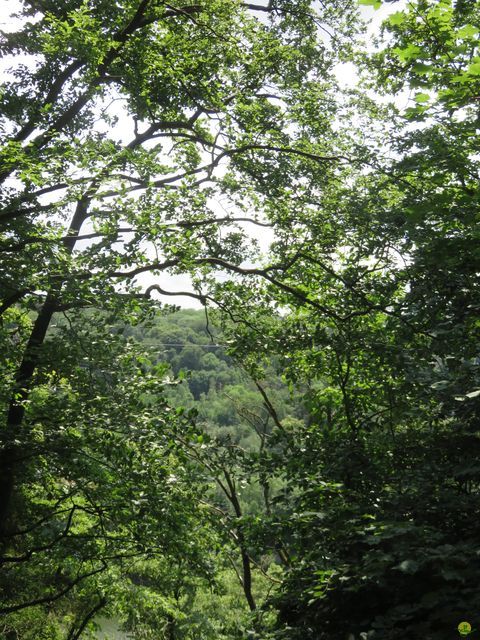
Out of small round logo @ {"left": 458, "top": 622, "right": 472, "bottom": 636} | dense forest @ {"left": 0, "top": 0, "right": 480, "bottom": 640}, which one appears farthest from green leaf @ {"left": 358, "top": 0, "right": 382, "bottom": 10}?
small round logo @ {"left": 458, "top": 622, "right": 472, "bottom": 636}

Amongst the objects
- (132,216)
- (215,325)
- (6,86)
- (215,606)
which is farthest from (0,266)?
(215,606)

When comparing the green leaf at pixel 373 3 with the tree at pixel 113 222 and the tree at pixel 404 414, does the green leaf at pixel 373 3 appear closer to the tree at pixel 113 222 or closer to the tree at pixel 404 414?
the tree at pixel 404 414

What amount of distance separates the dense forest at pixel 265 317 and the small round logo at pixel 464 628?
75mm

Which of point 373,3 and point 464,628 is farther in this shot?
point 373,3

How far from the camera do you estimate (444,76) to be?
4.30 metres

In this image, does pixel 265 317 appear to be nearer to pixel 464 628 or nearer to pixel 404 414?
pixel 404 414

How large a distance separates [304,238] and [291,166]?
1.27 meters

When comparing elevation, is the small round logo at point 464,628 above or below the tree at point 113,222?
below

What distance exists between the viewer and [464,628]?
98.0 inches

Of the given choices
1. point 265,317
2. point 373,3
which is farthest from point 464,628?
point 265,317

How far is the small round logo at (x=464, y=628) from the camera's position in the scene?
2.48 metres

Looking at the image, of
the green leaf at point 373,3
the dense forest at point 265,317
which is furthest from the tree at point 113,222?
the green leaf at point 373,3

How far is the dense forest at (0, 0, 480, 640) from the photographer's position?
413cm

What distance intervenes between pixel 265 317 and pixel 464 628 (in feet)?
25.4
